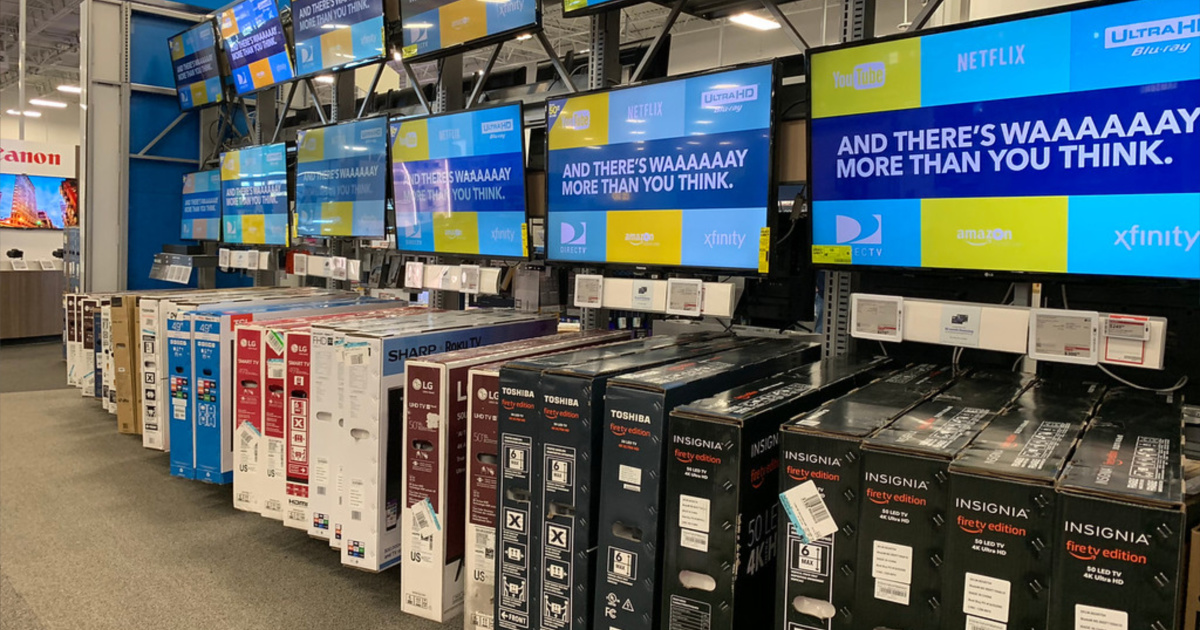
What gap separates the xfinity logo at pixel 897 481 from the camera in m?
1.19

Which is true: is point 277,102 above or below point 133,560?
above

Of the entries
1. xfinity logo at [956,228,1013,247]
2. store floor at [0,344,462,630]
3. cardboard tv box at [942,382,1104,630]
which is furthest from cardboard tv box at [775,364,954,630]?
store floor at [0,344,462,630]

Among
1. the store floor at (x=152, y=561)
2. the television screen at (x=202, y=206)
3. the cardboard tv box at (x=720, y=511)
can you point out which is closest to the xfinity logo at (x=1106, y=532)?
the cardboard tv box at (x=720, y=511)

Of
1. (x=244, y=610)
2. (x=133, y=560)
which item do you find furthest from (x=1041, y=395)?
(x=133, y=560)

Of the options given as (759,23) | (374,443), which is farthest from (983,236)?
(759,23)

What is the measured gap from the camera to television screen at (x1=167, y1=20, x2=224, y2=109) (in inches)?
217

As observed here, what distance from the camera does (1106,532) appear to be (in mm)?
1031

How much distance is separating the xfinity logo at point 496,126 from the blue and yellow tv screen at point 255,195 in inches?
80.1

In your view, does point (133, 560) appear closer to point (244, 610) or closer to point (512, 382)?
point (244, 610)

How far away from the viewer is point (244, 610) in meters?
2.46

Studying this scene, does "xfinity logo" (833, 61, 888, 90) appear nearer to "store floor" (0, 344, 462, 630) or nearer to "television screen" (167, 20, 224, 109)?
"store floor" (0, 344, 462, 630)

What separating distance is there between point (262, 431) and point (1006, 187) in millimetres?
2531

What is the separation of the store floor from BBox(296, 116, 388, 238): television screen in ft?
4.66

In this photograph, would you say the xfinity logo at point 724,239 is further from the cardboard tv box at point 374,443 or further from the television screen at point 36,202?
the television screen at point 36,202
